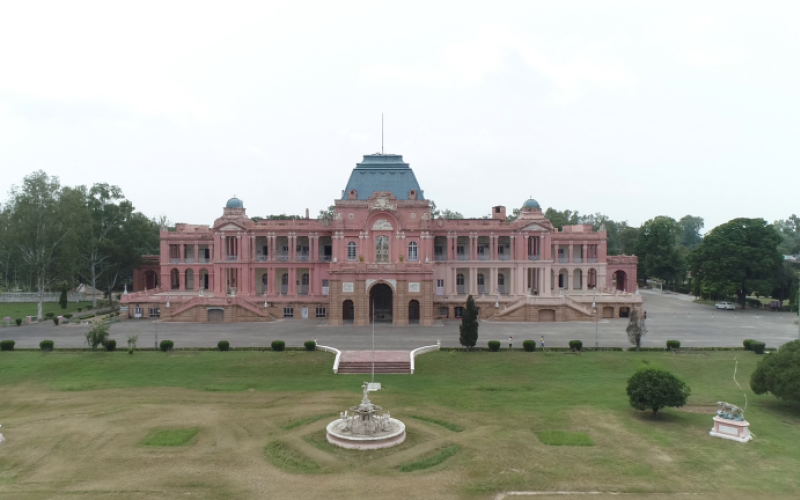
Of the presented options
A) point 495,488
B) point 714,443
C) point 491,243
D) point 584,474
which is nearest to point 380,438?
point 495,488

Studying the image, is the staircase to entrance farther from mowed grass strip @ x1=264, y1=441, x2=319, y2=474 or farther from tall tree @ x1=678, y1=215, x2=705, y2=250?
tall tree @ x1=678, y1=215, x2=705, y2=250

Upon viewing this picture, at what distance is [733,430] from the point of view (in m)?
24.5

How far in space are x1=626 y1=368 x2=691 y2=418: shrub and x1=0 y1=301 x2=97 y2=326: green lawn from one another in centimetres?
6327

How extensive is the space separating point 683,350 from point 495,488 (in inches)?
1154

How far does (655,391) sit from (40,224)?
62.0m

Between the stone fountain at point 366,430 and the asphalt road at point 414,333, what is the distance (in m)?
17.9

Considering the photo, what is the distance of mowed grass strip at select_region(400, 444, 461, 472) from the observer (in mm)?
21141

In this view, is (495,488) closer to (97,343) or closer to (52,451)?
(52,451)

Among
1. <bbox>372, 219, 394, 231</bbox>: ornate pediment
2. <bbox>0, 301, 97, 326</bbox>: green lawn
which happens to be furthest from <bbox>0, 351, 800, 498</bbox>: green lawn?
<bbox>0, 301, 97, 326</bbox>: green lawn

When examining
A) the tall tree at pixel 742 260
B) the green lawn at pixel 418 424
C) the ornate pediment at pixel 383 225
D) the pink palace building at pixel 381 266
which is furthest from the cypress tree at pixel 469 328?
the tall tree at pixel 742 260

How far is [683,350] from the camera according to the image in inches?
1655

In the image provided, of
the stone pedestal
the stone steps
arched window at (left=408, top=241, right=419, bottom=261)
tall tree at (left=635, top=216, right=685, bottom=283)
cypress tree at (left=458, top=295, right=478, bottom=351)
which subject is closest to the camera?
the stone pedestal

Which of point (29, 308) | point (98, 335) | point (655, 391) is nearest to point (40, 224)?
point (29, 308)

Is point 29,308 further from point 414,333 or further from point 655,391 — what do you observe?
point 655,391
